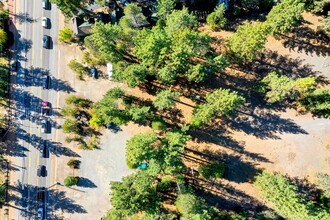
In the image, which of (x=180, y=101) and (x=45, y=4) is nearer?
(x=180, y=101)

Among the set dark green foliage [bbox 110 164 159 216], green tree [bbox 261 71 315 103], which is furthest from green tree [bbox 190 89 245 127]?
dark green foliage [bbox 110 164 159 216]

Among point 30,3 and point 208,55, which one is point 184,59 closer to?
point 208,55

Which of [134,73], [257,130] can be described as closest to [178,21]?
[134,73]

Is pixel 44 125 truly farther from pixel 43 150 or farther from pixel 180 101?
pixel 180 101

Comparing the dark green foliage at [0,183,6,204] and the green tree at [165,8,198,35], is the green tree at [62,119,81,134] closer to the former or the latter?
the dark green foliage at [0,183,6,204]

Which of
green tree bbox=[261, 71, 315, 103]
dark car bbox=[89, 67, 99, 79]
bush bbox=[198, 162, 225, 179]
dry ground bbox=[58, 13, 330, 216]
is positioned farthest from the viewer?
dark car bbox=[89, 67, 99, 79]

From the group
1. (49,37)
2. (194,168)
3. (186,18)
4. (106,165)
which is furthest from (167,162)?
(49,37)
